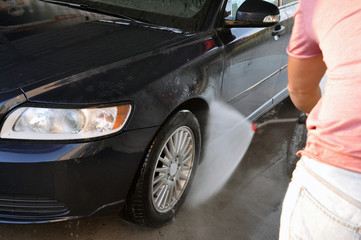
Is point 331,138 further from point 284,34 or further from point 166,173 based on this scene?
point 284,34

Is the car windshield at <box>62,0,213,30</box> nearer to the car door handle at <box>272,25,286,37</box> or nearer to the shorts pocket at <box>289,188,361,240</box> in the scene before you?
the car door handle at <box>272,25,286,37</box>

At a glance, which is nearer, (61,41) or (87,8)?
(61,41)

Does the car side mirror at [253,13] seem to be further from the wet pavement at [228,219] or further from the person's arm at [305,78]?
the person's arm at [305,78]

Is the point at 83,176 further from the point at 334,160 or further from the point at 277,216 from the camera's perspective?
the point at 277,216

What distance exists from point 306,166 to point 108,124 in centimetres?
108

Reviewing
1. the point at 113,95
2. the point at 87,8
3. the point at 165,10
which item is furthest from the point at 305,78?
the point at 87,8

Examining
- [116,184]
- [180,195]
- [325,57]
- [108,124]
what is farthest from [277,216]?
[325,57]

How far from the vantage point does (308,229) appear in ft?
3.16

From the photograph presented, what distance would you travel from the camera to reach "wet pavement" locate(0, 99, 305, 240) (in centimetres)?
234

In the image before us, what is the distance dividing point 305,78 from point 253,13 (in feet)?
5.33

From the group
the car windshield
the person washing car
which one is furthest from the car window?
the person washing car

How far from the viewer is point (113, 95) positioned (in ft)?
6.15

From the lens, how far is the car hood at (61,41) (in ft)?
6.25

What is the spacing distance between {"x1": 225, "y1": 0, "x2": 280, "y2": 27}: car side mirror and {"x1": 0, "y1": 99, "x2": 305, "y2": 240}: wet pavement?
1.17 metres
